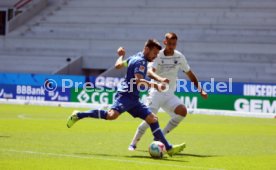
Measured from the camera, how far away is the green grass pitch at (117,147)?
11344 millimetres

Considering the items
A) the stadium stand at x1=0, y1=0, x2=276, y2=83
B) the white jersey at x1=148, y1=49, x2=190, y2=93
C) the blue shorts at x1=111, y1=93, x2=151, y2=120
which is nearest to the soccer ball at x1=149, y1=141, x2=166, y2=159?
the blue shorts at x1=111, y1=93, x2=151, y2=120

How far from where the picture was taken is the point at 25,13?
151 feet

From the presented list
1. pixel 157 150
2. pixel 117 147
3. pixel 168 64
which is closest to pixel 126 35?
pixel 117 147

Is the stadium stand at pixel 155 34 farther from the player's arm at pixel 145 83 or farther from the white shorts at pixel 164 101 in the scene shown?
the player's arm at pixel 145 83

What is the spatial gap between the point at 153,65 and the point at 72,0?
3299cm

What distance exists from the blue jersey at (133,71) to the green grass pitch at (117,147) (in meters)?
1.12

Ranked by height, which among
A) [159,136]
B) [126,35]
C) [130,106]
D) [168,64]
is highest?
[168,64]

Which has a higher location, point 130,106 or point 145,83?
point 145,83

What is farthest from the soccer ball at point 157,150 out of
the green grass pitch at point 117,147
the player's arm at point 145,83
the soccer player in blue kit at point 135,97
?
the player's arm at point 145,83

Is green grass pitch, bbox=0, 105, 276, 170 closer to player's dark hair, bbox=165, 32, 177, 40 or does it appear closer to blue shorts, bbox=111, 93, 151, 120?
blue shorts, bbox=111, 93, 151, 120

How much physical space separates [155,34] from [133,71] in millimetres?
28251

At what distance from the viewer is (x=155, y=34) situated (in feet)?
134

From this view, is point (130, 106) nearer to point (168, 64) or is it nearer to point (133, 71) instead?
point (133, 71)

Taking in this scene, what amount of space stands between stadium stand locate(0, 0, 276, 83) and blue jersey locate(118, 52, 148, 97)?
23.8m
